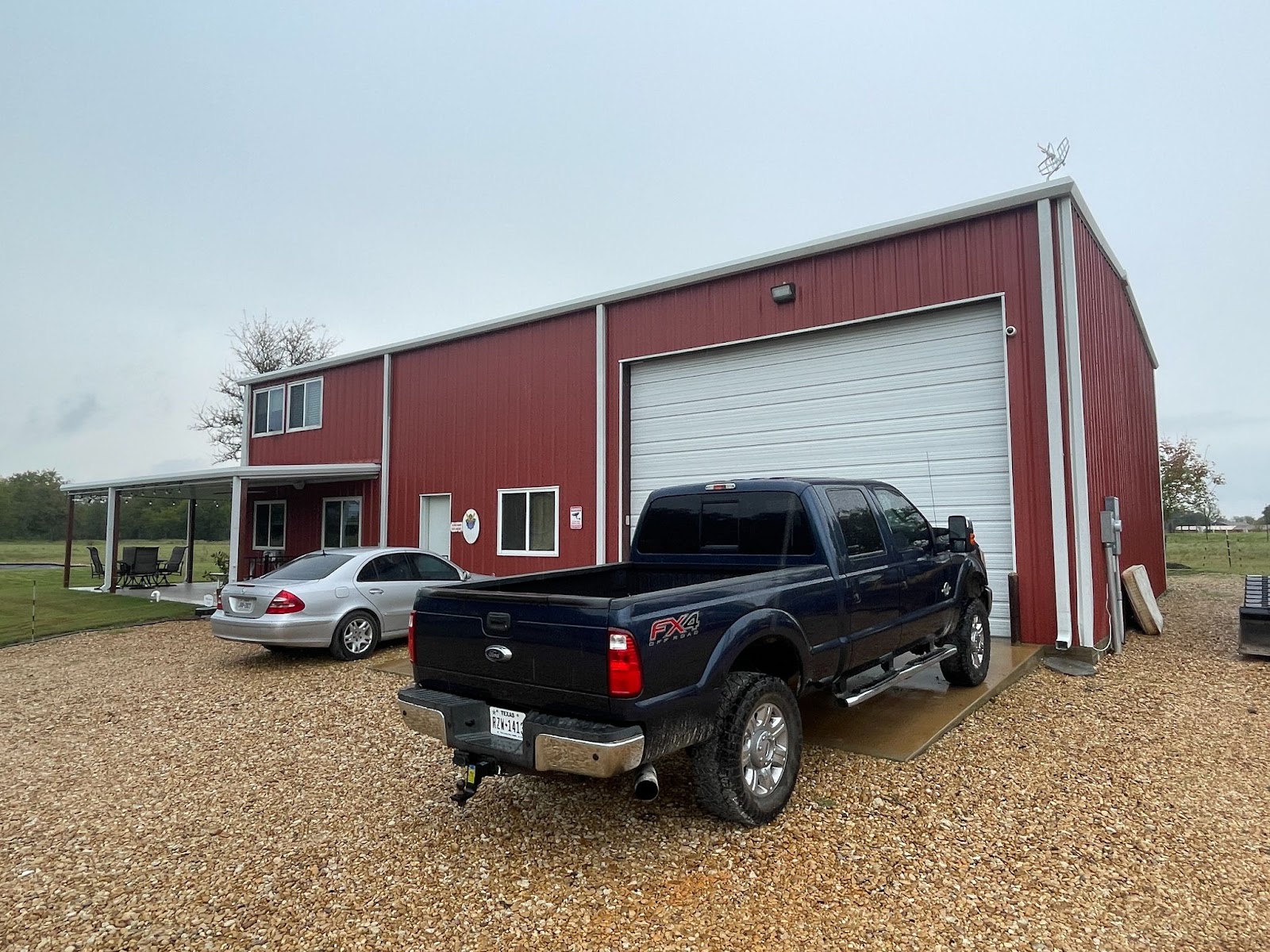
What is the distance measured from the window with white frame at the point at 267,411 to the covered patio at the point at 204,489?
1.77 metres

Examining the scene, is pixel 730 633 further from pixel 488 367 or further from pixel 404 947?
pixel 488 367

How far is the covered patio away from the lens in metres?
13.8

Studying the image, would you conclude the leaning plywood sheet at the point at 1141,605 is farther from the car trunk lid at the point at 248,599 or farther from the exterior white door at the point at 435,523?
the exterior white door at the point at 435,523

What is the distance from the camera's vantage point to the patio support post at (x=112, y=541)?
16953 millimetres

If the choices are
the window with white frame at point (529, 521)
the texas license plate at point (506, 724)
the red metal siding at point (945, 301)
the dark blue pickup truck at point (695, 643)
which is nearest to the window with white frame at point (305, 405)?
the window with white frame at point (529, 521)

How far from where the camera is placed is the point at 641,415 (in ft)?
39.8

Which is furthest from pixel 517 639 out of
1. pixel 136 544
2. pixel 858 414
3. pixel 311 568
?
pixel 136 544

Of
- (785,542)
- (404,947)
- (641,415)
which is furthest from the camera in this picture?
(641,415)

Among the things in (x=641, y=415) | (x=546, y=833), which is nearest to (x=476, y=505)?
(x=641, y=415)

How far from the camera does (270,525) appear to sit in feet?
62.6

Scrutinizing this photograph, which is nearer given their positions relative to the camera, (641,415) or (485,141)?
(641,415)

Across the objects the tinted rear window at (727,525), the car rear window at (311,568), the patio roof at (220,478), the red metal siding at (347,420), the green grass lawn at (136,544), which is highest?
the red metal siding at (347,420)

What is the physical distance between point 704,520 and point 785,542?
0.72 metres

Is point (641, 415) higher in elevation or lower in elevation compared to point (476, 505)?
higher
